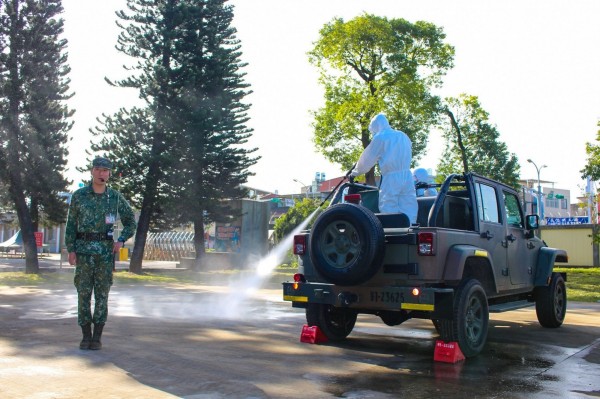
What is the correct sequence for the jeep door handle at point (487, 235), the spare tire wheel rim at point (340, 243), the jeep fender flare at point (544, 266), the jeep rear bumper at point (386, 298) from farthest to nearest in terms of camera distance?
the jeep fender flare at point (544, 266), the jeep door handle at point (487, 235), the spare tire wheel rim at point (340, 243), the jeep rear bumper at point (386, 298)

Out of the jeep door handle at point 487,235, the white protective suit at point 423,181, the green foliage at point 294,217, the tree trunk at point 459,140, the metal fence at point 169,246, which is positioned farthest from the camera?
the metal fence at point 169,246

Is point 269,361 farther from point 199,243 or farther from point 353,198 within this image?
point 199,243

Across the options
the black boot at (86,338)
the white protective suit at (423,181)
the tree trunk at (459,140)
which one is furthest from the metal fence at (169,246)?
the black boot at (86,338)

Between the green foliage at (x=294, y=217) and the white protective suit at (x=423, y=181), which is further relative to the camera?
the green foliage at (x=294, y=217)

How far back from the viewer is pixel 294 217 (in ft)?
111

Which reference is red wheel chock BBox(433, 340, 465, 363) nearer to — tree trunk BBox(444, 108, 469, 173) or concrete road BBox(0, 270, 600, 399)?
concrete road BBox(0, 270, 600, 399)

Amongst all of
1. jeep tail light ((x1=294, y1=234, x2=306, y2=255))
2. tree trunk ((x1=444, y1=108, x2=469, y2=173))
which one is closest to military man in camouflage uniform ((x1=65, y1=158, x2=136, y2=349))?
jeep tail light ((x1=294, y1=234, x2=306, y2=255))

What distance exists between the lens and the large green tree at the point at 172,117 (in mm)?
27812

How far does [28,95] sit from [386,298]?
21763 millimetres

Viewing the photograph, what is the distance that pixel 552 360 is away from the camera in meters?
6.57

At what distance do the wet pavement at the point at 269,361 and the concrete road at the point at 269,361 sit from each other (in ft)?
0.03

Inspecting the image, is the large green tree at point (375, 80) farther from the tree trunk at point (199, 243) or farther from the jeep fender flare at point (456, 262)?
the jeep fender flare at point (456, 262)

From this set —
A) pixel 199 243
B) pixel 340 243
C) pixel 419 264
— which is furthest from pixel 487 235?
pixel 199 243

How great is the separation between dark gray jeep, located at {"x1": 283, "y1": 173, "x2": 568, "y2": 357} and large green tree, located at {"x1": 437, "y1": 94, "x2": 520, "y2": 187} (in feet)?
82.0
